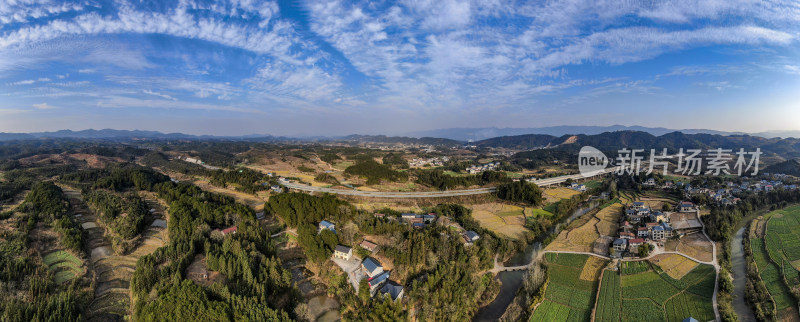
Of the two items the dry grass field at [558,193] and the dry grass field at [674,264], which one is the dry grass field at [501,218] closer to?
the dry grass field at [558,193]

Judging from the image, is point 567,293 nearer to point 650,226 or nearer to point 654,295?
point 654,295

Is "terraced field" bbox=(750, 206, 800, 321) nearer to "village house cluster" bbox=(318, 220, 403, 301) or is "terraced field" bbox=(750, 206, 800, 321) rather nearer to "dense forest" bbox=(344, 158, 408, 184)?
"village house cluster" bbox=(318, 220, 403, 301)

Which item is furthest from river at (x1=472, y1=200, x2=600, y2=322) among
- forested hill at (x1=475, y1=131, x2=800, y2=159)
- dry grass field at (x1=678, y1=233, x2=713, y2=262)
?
forested hill at (x1=475, y1=131, x2=800, y2=159)

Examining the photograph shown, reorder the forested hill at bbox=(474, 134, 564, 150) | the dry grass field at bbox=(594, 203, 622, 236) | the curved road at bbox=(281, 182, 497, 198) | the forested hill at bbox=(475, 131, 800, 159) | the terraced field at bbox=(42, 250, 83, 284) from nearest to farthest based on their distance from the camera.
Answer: the terraced field at bbox=(42, 250, 83, 284) → the dry grass field at bbox=(594, 203, 622, 236) → the curved road at bbox=(281, 182, 497, 198) → the forested hill at bbox=(475, 131, 800, 159) → the forested hill at bbox=(474, 134, 564, 150)

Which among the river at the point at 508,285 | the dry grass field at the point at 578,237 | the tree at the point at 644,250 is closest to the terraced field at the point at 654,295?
the tree at the point at 644,250

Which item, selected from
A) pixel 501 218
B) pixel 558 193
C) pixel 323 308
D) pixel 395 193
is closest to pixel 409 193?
pixel 395 193
